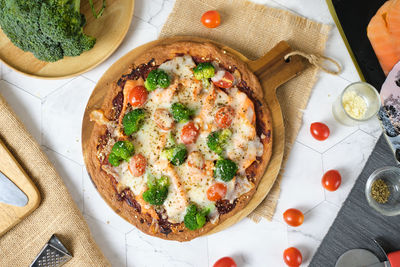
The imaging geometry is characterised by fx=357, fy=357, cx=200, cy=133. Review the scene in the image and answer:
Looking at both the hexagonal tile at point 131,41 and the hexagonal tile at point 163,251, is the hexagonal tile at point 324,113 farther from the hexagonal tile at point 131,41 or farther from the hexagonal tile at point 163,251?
the hexagonal tile at point 131,41

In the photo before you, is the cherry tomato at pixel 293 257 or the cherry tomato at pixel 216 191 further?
the cherry tomato at pixel 293 257

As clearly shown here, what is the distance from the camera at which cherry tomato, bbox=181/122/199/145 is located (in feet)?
10.5

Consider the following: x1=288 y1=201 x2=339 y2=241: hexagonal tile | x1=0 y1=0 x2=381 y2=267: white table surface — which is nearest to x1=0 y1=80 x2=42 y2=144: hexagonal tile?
x1=0 y1=0 x2=381 y2=267: white table surface

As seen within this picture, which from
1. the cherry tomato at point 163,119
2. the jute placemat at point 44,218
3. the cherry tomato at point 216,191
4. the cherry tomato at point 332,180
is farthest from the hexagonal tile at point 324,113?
the jute placemat at point 44,218

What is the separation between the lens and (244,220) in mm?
3477

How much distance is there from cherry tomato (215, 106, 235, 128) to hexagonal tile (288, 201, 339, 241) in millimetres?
1211

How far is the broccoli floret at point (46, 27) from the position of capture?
9.57 ft

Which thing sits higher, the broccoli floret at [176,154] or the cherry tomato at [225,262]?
the broccoli floret at [176,154]

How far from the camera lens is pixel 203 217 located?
316cm

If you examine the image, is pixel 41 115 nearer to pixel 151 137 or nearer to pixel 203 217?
pixel 151 137

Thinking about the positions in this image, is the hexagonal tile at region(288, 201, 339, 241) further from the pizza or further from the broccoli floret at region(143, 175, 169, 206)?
the broccoli floret at region(143, 175, 169, 206)

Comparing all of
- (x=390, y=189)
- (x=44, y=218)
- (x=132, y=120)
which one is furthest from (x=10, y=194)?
(x=390, y=189)

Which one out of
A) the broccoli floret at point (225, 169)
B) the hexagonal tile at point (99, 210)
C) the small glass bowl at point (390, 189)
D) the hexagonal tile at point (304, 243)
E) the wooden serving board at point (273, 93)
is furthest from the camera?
the hexagonal tile at point (99, 210)

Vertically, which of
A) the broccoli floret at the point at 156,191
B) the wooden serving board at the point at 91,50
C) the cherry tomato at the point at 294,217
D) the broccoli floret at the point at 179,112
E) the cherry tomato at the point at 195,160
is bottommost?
the cherry tomato at the point at 294,217
